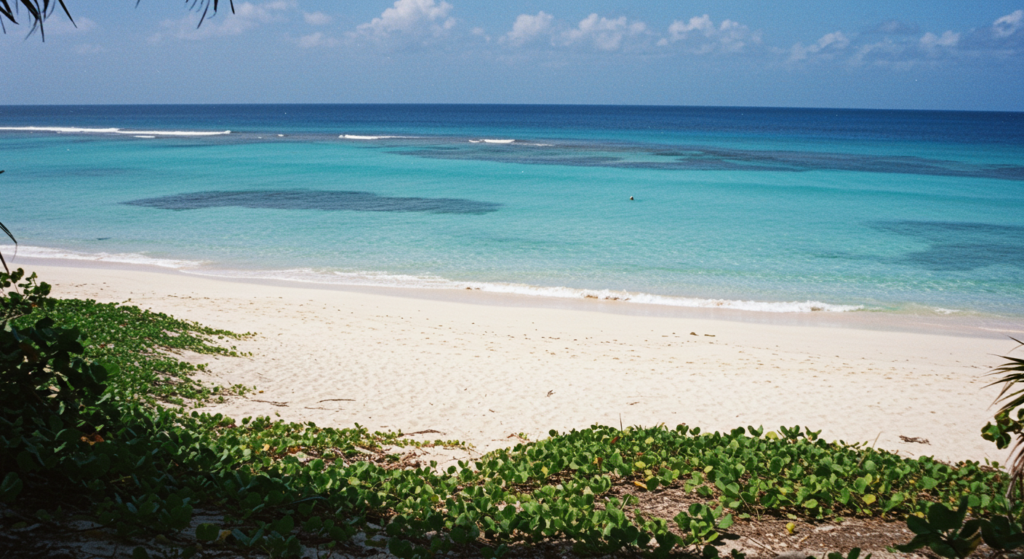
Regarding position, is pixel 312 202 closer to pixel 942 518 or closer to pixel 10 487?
pixel 10 487

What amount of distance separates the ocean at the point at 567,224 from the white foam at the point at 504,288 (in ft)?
0.27

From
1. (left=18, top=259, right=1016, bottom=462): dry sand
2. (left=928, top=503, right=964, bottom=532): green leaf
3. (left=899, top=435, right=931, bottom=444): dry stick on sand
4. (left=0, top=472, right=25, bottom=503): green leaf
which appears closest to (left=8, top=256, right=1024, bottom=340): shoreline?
(left=18, top=259, right=1016, bottom=462): dry sand

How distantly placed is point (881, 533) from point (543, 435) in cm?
409

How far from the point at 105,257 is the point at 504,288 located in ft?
43.1

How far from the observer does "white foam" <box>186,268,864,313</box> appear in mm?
16281

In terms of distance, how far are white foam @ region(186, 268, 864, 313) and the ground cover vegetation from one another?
10.4 meters

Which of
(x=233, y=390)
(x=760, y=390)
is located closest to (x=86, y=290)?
(x=233, y=390)

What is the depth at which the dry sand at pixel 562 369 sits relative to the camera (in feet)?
26.9

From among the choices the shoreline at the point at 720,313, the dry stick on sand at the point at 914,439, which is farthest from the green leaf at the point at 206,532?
the shoreline at the point at 720,313

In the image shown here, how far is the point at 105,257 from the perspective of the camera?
2044 centimetres

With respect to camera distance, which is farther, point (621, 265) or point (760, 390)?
point (621, 265)

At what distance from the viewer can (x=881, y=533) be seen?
4113 millimetres

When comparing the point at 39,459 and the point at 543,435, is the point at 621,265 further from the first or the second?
the point at 39,459

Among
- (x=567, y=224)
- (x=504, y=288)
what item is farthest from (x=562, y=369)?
(x=567, y=224)
